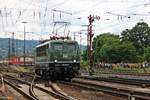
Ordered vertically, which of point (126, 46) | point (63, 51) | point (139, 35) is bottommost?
point (63, 51)

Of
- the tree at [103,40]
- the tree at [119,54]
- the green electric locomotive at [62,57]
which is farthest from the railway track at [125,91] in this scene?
the tree at [103,40]

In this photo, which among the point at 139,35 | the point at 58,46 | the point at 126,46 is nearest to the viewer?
the point at 58,46

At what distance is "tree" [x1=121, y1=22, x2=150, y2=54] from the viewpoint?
136 m

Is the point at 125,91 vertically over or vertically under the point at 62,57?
under

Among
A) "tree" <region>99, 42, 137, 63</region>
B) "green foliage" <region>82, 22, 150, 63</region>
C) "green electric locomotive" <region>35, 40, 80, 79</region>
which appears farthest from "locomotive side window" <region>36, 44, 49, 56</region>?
"tree" <region>99, 42, 137, 63</region>

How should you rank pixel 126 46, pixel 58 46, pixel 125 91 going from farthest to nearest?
pixel 126 46
pixel 58 46
pixel 125 91

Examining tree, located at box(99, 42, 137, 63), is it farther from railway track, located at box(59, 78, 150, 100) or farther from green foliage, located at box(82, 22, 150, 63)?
railway track, located at box(59, 78, 150, 100)

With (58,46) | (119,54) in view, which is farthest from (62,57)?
(119,54)

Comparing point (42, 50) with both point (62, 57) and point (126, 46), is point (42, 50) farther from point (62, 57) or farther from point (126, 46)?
point (126, 46)

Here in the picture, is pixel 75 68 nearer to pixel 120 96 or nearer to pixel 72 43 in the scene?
pixel 72 43

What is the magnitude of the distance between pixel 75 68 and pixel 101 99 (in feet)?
50.9

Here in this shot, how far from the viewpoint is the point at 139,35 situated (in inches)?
5404

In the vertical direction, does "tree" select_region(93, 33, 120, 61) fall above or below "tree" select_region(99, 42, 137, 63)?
above

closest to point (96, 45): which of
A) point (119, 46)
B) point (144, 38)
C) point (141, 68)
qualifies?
point (144, 38)
